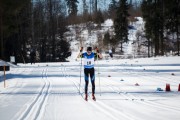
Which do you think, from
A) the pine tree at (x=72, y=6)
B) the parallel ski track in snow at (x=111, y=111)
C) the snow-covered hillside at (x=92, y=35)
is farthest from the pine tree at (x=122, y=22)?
the parallel ski track in snow at (x=111, y=111)

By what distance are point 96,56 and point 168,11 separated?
45.1 m

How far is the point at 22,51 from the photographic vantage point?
66375mm

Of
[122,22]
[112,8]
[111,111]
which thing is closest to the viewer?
[111,111]

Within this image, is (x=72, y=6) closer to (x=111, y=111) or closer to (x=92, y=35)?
(x=92, y=35)

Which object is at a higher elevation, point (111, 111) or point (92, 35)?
point (92, 35)

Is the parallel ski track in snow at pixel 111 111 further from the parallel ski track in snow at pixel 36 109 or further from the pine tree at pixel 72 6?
the pine tree at pixel 72 6

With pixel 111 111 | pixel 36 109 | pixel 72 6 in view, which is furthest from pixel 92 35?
pixel 111 111

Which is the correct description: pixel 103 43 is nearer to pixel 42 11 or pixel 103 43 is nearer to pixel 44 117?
pixel 42 11

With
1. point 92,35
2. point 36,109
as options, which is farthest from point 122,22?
point 36,109

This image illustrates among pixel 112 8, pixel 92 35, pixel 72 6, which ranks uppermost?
pixel 72 6

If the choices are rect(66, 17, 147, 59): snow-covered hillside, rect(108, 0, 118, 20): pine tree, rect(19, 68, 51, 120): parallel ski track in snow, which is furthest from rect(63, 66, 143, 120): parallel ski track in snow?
rect(108, 0, 118, 20): pine tree

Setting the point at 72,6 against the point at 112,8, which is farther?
the point at 72,6

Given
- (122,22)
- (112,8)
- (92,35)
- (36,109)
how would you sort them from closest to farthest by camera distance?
1. (36,109)
2. (122,22)
3. (92,35)
4. (112,8)

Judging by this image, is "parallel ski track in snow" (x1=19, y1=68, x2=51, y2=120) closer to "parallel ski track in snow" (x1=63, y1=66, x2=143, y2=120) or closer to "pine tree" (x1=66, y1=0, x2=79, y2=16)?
"parallel ski track in snow" (x1=63, y1=66, x2=143, y2=120)
